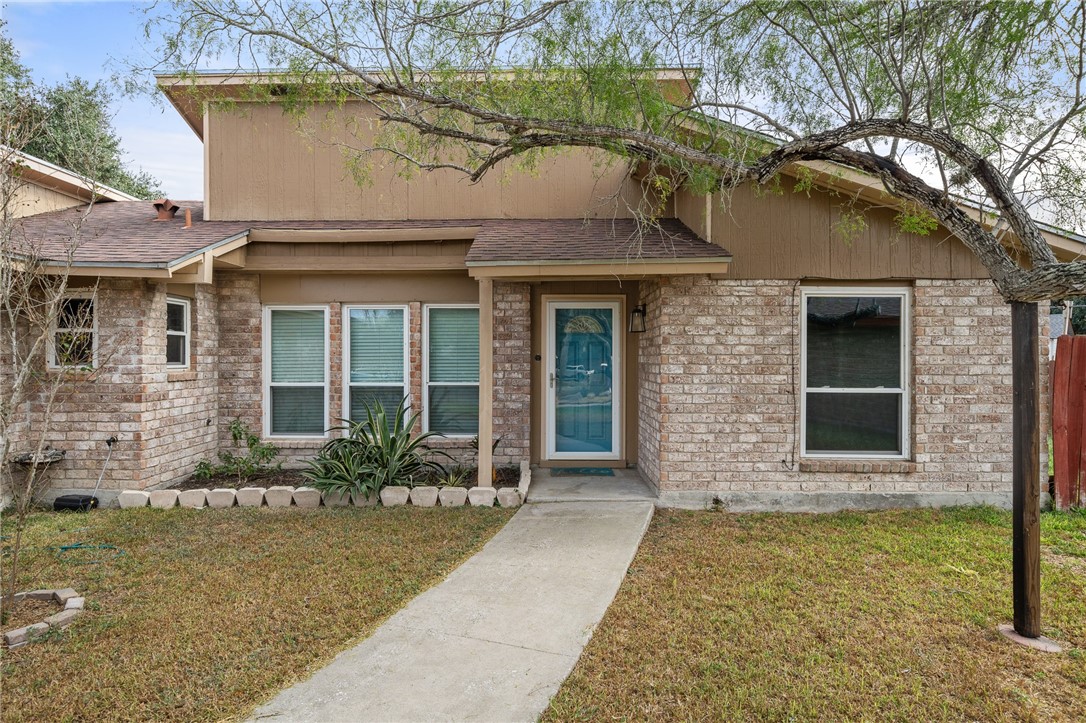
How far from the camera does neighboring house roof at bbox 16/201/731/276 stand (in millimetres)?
5980

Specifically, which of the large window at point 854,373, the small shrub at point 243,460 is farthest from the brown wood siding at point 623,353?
the small shrub at point 243,460

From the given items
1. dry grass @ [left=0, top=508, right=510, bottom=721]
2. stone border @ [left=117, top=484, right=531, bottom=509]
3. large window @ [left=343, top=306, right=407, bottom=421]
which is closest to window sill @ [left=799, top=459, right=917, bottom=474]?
stone border @ [left=117, top=484, right=531, bottom=509]

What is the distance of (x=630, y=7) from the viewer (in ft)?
15.8

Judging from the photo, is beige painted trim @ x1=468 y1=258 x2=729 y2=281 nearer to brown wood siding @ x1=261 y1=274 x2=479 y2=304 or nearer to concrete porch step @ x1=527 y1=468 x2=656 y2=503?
brown wood siding @ x1=261 y1=274 x2=479 y2=304

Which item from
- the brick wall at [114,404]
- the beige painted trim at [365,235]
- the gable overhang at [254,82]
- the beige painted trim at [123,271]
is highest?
the gable overhang at [254,82]

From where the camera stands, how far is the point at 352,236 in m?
7.41

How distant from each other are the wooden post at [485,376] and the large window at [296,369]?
8.61ft

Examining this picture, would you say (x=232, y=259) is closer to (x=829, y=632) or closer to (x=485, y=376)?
(x=485, y=376)

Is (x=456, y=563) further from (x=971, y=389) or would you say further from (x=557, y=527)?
(x=971, y=389)

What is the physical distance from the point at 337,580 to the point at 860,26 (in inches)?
226

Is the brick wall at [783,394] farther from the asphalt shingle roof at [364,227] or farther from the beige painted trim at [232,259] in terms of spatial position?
the beige painted trim at [232,259]

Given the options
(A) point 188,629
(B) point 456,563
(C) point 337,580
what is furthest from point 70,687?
(B) point 456,563

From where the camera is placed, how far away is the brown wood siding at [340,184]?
26.1ft

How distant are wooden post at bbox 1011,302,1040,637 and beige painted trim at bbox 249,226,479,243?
18.0 feet
